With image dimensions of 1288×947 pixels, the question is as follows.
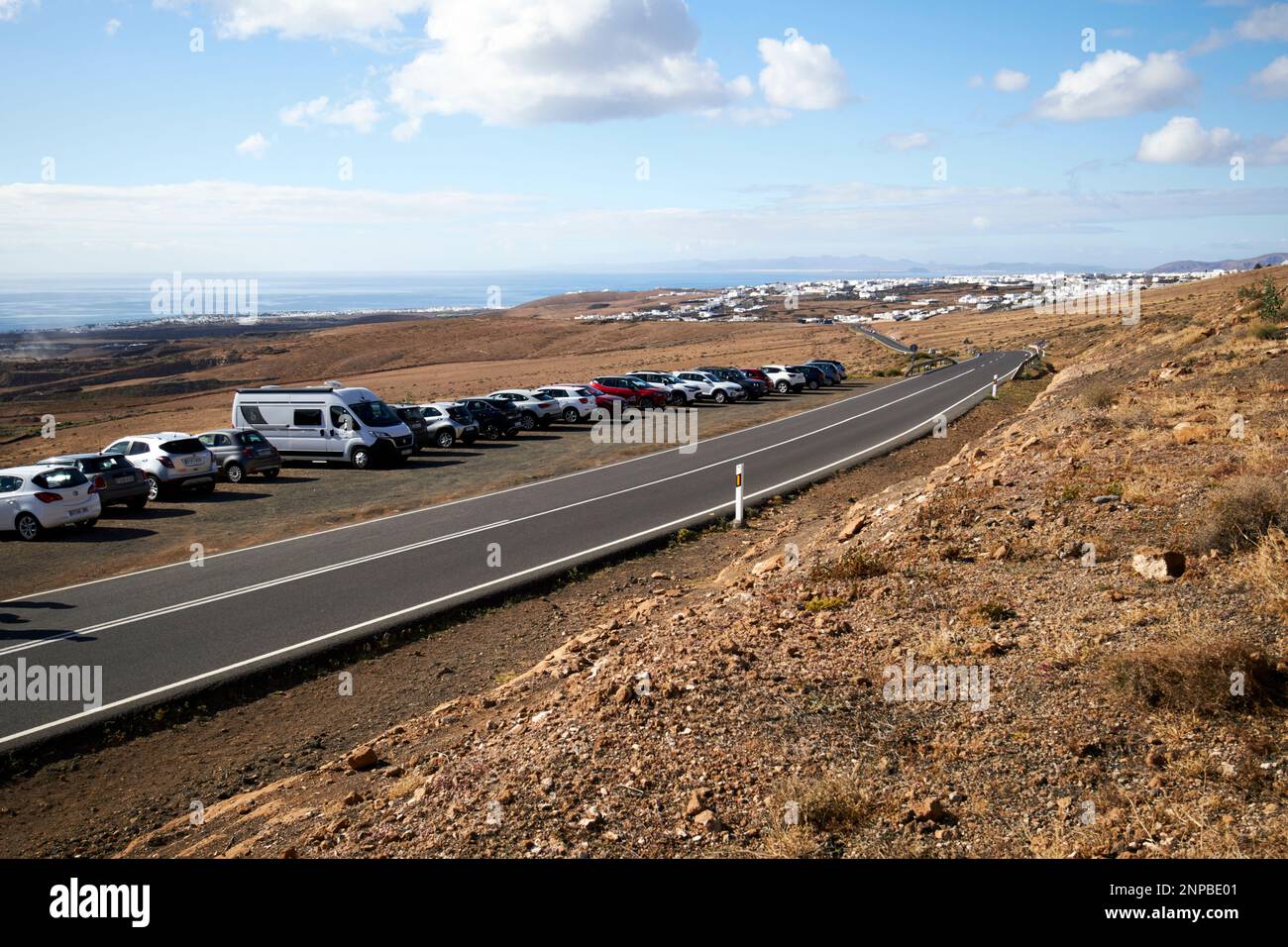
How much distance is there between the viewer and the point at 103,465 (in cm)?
2072

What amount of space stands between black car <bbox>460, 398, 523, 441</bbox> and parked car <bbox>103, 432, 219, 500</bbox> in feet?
33.2

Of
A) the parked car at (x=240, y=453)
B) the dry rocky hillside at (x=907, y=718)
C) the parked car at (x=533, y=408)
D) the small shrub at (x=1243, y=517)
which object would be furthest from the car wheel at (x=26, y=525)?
the small shrub at (x=1243, y=517)

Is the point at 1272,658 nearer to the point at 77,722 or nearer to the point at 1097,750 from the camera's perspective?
the point at 1097,750

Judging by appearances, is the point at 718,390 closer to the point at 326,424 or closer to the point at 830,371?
the point at 830,371

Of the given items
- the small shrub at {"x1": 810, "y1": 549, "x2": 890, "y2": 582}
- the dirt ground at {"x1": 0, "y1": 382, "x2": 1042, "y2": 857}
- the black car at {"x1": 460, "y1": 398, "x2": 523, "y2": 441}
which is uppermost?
the black car at {"x1": 460, "y1": 398, "x2": 523, "y2": 441}

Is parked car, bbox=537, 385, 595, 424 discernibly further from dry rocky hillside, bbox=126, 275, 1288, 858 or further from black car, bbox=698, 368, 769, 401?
dry rocky hillside, bbox=126, 275, 1288, 858

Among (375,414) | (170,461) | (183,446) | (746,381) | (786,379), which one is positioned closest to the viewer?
(170,461)

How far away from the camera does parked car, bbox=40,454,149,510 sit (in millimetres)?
20188

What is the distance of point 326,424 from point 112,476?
7.05 metres

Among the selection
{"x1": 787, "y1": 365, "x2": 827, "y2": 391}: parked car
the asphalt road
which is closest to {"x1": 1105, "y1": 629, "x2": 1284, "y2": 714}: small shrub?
the asphalt road

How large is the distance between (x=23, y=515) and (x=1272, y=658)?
20403 mm

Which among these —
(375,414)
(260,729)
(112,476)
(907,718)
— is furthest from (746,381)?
(907,718)

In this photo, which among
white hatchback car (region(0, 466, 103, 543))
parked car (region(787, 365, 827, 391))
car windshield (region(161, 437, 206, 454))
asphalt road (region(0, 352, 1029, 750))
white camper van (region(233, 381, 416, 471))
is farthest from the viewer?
parked car (region(787, 365, 827, 391))

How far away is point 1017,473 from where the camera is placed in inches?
550
